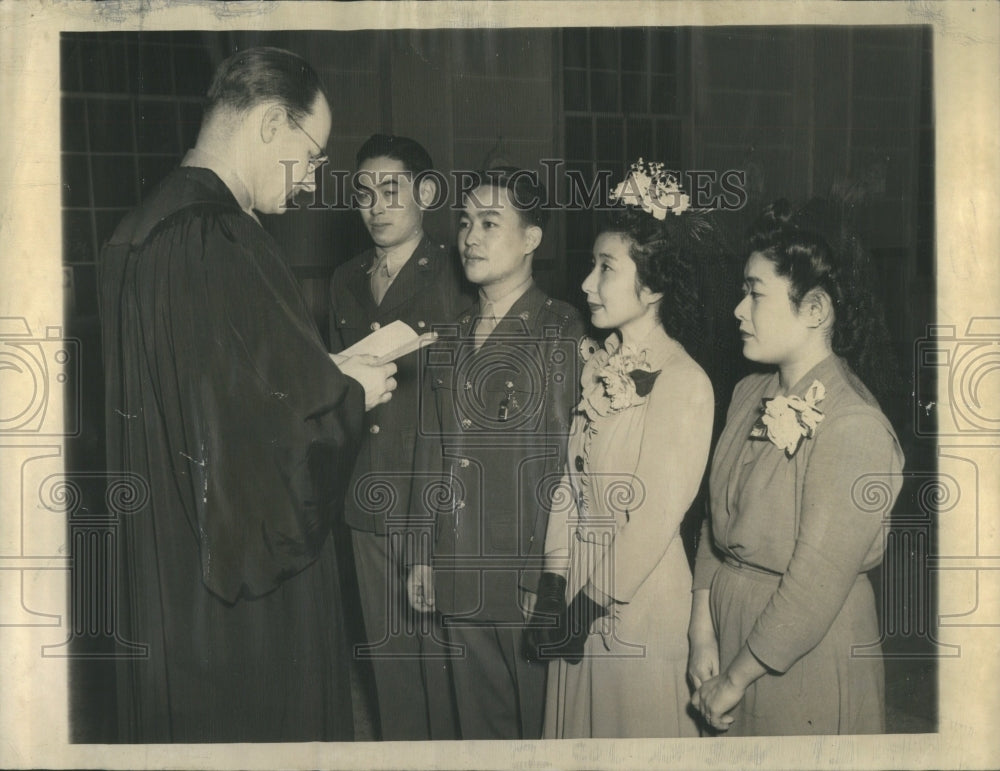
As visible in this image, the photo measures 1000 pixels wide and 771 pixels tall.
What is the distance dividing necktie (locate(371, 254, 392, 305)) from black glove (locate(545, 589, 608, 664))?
44.5 inches

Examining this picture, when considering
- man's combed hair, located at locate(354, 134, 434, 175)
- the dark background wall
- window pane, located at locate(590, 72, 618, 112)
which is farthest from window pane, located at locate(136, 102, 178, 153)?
window pane, located at locate(590, 72, 618, 112)

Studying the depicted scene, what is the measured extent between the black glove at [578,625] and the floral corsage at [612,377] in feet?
1.95

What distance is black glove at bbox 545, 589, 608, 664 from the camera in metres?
3.36

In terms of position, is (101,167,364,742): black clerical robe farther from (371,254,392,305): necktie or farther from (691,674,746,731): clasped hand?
(691,674,746,731): clasped hand

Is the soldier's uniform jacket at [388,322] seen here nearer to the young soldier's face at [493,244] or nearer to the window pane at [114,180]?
the young soldier's face at [493,244]

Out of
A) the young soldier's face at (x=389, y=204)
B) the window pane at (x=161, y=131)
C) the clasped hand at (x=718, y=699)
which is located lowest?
the clasped hand at (x=718, y=699)

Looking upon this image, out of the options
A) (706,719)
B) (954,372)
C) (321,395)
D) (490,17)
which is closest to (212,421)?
(321,395)

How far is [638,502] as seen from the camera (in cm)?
334

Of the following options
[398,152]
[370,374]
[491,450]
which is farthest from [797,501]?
[398,152]

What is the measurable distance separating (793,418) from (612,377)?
0.57 m

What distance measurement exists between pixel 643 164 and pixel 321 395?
1.25 meters

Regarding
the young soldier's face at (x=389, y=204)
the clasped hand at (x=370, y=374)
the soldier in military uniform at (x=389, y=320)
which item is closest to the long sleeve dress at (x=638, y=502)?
the soldier in military uniform at (x=389, y=320)

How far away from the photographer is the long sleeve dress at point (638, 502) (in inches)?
131

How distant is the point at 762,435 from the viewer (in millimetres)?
3309
